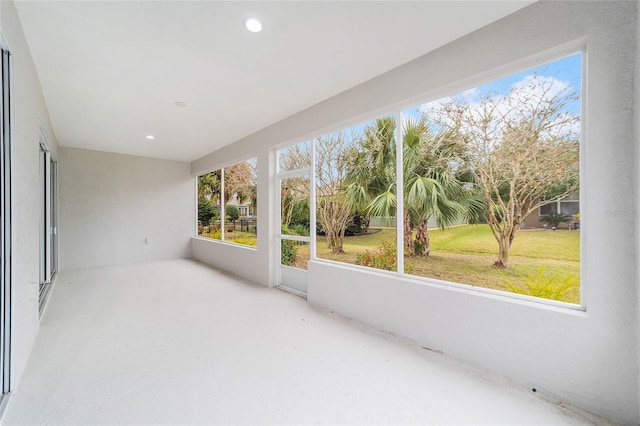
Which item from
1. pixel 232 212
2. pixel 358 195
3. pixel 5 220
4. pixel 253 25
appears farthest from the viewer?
pixel 232 212

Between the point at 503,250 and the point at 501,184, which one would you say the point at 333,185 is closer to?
the point at 501,184

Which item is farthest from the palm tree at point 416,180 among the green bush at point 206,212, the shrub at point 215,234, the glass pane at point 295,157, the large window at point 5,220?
the green bush at point 206,212

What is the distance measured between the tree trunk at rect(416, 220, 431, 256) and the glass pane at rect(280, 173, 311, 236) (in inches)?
65.4

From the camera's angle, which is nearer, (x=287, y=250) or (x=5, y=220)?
(x=5, y=220)

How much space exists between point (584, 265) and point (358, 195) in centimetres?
203

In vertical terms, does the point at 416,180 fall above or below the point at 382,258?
above

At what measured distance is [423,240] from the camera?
8.75 ft

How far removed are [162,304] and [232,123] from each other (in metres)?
2.77

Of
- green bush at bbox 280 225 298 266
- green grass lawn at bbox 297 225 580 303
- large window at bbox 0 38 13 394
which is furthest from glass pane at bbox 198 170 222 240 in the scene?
green grass lawn at bbox 297 225 580 303

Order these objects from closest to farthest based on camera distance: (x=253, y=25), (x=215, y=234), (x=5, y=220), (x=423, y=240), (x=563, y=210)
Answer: (x=5, y=220) → (x=563, y=210) → (x=253, y=25) → (x=423, y=240) → (x=215, y=234)

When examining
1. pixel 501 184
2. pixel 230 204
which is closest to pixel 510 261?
pixel 501 184

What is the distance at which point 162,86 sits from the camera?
9.78 feet

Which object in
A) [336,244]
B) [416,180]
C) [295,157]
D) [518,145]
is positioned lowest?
[336,244]

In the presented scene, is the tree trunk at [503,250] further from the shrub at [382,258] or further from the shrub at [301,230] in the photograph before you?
the shrub at [301,230]
